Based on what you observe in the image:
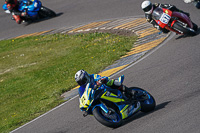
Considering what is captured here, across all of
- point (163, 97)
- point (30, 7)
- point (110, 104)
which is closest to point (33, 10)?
point (30, 7)

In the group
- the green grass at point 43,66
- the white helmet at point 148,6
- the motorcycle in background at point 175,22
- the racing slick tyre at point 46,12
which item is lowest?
the green grass at point 43,66

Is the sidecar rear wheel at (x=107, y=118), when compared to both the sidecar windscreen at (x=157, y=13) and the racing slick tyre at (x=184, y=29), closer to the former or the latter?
the racing slick tyre at (x=184, y=29)

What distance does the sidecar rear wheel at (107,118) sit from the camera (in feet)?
23.4

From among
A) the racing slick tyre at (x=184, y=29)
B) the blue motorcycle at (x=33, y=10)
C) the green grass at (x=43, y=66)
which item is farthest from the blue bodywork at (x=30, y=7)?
the racing slick tyre at (x=184, y=29)

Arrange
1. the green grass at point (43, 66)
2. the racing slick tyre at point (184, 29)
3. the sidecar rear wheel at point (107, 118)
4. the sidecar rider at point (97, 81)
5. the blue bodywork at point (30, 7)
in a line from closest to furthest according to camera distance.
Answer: the sidecar rear wheel at point (107, 118)
the sidecar rider at point (97, 81)
the green grass at point (43, 66)
the racing slick tyre at point (184, 29)
the blue bodywork at point (30, 7)

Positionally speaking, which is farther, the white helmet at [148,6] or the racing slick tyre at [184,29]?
the white helmet at [148,6]

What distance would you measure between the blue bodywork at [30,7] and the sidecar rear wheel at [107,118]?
40.9 ft

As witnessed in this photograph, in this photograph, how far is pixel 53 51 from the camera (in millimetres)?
15344

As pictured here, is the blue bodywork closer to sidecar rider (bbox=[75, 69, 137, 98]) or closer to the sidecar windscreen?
the sidecar windscreen

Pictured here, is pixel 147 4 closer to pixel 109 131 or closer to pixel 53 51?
pixel 53 51

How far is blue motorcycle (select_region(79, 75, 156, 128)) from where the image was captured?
7.23 m

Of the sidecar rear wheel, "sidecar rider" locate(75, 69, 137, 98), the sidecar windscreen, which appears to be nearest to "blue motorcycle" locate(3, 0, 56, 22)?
the sidecar windscreen

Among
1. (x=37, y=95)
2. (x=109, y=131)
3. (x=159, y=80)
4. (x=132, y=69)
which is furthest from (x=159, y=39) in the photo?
(x=109, y=131)

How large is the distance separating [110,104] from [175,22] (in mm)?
5509
